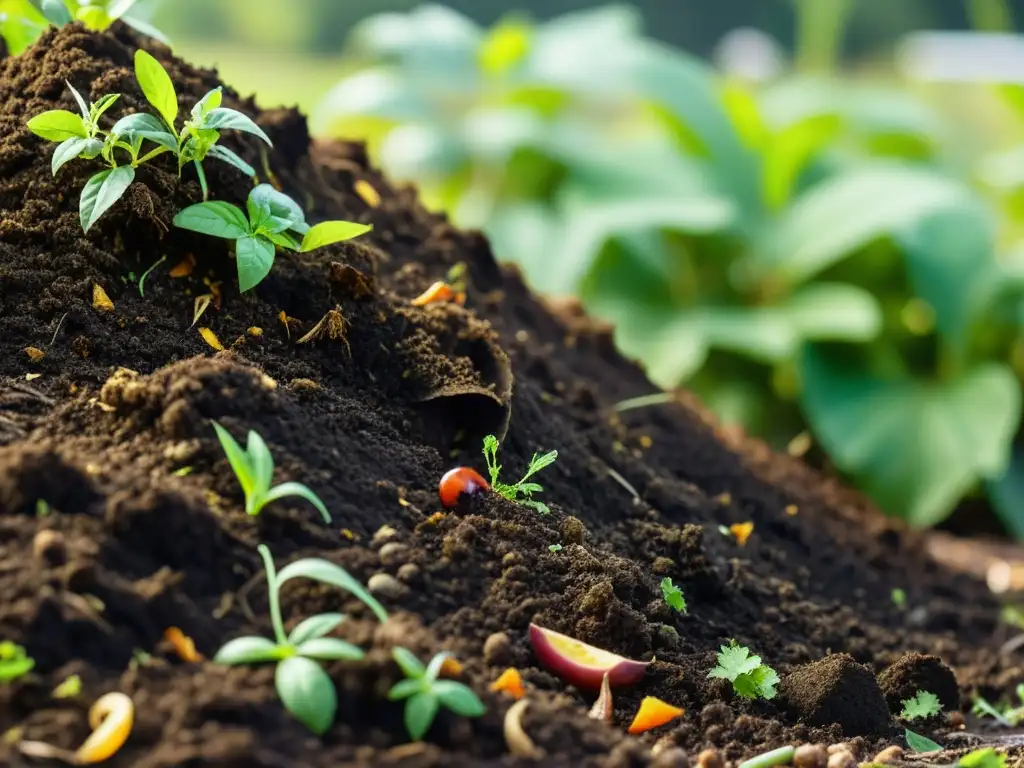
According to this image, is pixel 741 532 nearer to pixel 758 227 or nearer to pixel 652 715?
pixel 652 715

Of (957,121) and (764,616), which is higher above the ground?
(957,121)

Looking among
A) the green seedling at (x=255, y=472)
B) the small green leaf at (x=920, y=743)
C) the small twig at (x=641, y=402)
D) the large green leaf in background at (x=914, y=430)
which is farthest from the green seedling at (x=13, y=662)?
the large green leaf in background at (x=914, y=430)

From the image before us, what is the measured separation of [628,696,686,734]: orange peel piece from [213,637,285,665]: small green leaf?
0.48 meters

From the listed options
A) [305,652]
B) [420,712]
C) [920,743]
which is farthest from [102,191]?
[920,743]

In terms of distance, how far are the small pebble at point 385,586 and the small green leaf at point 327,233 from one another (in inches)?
20.4

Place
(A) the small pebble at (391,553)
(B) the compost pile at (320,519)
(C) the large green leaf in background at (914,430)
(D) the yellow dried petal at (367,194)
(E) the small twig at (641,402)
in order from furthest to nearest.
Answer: (C) the large green leaf in background at (914,430)
(E) the small twig at (641,402)
(D) the yellow dried petal at (367,194)
(A) the small pebble at (391,553)
(B) the compost pile at (320,519)

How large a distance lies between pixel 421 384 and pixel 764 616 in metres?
0.68

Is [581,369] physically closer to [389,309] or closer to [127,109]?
[389,309]

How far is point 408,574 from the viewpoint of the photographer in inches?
52.7

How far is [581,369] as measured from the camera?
243cm

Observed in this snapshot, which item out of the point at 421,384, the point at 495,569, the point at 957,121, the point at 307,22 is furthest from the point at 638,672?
the point at 307,22

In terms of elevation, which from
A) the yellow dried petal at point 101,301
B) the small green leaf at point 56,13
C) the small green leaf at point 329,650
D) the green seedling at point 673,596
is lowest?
the green seedling at point 673,596

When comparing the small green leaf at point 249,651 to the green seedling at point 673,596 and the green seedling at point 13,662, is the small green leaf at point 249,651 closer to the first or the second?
the green seedling at point 13,662

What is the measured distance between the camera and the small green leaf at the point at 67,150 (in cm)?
152
